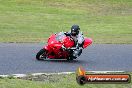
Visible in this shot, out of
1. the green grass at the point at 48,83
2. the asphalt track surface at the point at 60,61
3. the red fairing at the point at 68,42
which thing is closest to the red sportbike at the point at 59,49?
the red fairing at the point at 68,42

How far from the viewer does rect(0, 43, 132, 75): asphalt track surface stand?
14344 millimetres

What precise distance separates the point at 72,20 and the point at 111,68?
17036mm

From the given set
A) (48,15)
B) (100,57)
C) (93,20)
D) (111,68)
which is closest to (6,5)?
(48,15)

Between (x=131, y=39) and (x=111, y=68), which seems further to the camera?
(x=131, y=39)

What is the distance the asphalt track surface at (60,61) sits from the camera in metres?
14.3

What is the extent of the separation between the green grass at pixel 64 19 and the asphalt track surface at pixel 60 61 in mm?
2644

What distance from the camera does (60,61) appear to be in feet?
53.5

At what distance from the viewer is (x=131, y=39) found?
24.1 meters

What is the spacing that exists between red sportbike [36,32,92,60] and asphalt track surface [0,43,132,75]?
0.66 ft

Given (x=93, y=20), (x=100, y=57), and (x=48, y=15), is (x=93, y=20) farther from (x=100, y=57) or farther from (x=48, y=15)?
(x=100, y=57)

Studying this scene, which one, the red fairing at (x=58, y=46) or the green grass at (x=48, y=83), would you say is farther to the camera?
the red fairing at (x=58, y=46)

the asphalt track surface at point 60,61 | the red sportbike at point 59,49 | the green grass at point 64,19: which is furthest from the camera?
the green grass at point 64,19

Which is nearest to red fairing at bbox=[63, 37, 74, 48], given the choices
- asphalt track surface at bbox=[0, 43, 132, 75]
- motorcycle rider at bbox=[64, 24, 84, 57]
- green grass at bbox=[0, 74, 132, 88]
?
motorcycle rider at bbox=[64, 24, 84, 57]

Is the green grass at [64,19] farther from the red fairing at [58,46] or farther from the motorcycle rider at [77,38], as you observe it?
the motorcycle rider at [77,38]
